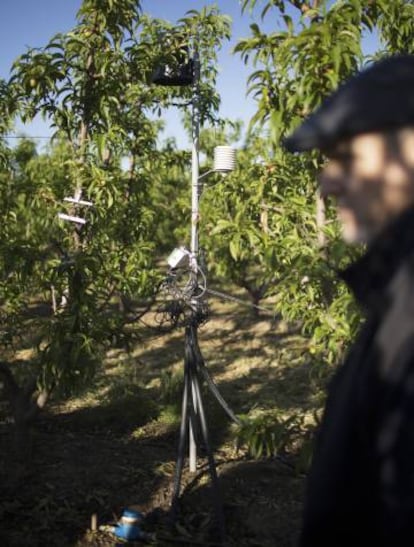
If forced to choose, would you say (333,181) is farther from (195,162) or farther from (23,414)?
(23,414)

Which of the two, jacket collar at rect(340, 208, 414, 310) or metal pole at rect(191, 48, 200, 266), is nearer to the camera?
jacket collar at rect(340, 208, 414, 310)

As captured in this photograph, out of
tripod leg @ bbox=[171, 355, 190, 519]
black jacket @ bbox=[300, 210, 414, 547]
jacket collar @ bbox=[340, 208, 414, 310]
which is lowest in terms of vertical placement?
tripod leg @ bbox=[171, 355, 190, 519]

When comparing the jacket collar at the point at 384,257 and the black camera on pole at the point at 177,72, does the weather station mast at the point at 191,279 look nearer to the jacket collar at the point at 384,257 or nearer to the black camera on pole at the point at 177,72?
the black camera on pole at the point at 177,72

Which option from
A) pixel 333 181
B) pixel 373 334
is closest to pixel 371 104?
pixel 333 181

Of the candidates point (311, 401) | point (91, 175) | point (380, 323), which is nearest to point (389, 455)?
point (380, 323)

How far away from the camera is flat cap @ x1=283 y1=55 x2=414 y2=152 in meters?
0.84

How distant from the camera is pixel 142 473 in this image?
6.11 meters

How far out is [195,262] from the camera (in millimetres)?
5410

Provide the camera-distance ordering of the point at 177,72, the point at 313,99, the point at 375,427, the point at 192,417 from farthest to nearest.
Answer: the point at 192,417, the point at 177,72, the point at 313,99, the point at 375,427

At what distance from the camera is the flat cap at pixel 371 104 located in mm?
836

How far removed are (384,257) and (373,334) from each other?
0.11 meters

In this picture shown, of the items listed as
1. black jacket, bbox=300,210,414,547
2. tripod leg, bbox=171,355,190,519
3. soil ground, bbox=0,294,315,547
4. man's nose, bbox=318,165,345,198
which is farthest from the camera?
tripod leg, bbox=171,355,190,519

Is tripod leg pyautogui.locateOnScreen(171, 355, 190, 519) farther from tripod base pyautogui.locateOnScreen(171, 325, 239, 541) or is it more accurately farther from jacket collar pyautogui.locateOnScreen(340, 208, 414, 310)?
jacket collar pyautogui.locateOnScreen(340, 208, 414, 310)

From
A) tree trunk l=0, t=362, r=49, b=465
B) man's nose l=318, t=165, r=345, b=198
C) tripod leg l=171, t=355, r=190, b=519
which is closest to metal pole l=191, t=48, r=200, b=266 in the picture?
tripod leg l=171, t=355, r=190, b=519
